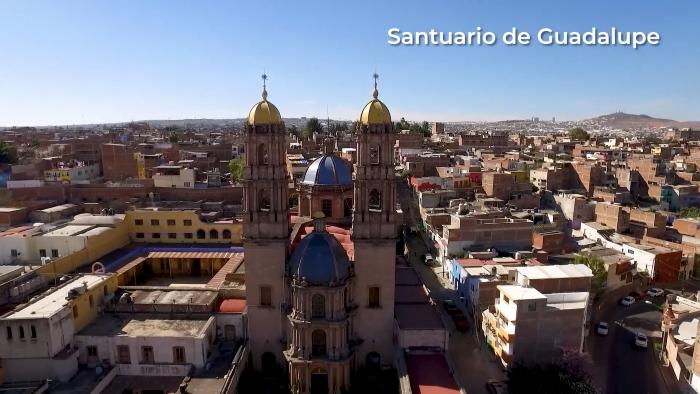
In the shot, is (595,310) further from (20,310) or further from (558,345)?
(20,310)

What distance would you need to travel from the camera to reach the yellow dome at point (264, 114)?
26.5 meters

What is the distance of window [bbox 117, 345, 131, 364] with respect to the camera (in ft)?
88.3

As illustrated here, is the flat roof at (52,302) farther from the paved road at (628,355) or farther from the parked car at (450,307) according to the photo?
the paved road at (628,355)

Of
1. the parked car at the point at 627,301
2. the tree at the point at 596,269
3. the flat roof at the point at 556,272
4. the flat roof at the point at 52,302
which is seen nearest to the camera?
the flat roof at the point at 52,302

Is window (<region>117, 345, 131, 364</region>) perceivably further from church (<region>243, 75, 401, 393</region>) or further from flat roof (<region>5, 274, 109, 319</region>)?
church (<region>243, 75, 401, 393</region>)

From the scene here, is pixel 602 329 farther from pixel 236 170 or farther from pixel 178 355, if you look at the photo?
pixel 236 170

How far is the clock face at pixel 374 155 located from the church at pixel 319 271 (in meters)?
0.08


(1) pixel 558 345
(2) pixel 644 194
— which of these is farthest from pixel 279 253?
(2) pixel 644 194

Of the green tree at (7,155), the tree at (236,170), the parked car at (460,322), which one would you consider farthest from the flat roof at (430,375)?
the green tree at (7,155)

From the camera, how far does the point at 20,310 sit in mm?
26469

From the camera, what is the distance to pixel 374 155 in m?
27.3

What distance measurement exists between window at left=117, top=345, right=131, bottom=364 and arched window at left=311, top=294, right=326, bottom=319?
11185 mm

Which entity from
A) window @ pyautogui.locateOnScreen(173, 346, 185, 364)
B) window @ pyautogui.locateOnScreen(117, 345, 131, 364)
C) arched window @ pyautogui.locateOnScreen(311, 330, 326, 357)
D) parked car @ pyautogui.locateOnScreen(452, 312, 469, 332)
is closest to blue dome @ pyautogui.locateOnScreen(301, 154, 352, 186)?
arched window @ pyautogui.locateOnScreen(311, 330, 326, 357)

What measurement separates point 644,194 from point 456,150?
143 ft
